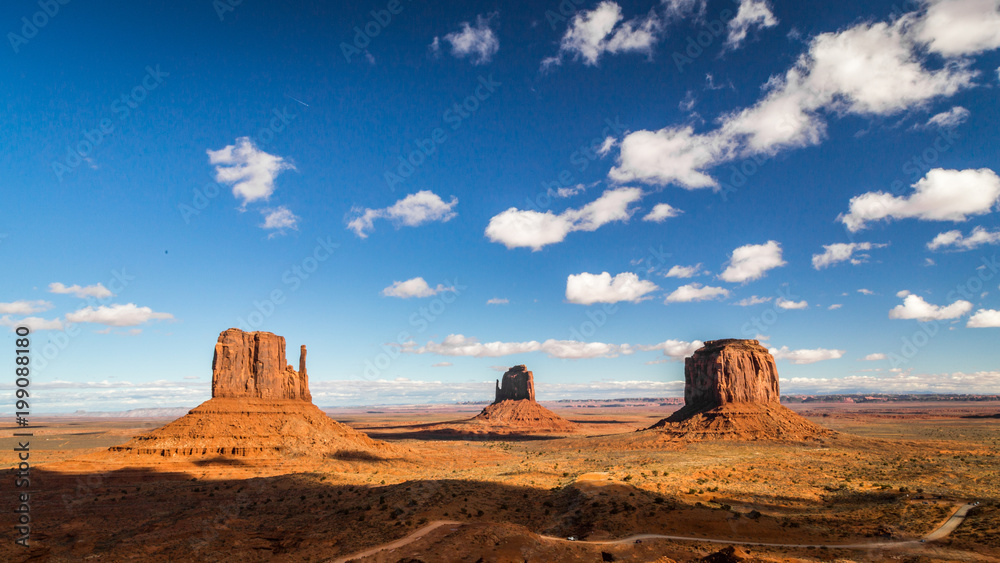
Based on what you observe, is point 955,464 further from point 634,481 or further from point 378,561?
point 378,561

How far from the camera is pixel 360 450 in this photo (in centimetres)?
6312

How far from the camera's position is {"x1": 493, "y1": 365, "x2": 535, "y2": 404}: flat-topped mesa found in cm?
15575

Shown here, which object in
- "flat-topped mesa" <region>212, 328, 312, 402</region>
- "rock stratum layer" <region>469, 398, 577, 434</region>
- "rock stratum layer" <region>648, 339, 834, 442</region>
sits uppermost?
"flat-topped mesa" <region>212, 328, 312, 402</region>

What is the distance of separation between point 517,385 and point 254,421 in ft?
354

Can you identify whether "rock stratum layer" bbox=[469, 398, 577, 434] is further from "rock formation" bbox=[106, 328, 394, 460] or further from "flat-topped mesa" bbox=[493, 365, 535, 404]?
"rock formation" bbox=[106, 328, 394, 460]

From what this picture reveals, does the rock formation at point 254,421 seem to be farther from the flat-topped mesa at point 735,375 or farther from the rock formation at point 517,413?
the rock formation at point 517,413

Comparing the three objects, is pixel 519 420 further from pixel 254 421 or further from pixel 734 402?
pixel 254 421

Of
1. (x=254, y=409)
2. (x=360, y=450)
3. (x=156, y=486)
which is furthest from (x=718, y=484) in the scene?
(x=254, y=409)

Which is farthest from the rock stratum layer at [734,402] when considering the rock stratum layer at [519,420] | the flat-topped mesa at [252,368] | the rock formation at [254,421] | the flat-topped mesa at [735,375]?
the flat-topped mesa at [252,368]

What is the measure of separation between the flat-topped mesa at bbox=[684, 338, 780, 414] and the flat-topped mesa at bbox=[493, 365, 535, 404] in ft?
235

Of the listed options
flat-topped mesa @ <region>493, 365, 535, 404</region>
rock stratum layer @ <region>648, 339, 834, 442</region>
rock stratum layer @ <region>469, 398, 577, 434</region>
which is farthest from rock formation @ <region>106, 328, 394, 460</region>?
flat-topped mesa @ <region>493, 365, 535, 404</region>

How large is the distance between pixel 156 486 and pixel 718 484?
167 ft

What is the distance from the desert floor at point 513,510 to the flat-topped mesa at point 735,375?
89.3 ft

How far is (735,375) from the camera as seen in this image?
82.9 metres
